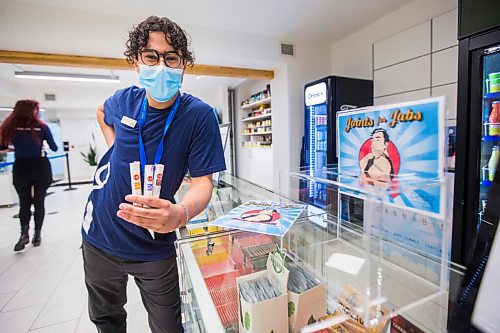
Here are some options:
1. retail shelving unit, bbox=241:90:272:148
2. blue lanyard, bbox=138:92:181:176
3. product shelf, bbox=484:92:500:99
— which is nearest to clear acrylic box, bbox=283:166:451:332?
blue lanyard, bbox=138:92:181:176

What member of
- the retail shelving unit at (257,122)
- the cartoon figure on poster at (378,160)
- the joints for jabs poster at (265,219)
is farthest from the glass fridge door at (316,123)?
the cartoon figure on poster at (378,160)

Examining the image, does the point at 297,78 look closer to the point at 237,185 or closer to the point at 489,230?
the point at 237,185

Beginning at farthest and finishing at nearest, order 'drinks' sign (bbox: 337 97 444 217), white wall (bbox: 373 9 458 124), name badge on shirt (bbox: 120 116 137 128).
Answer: white wall (bbox: 373 9 458 124)
name badge on shirt (bbox: 120 116 137 128)
'drinks' sign (bbox: 337 97 444 217)

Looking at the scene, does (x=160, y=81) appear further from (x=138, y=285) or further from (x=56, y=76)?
(x=56, y=76)

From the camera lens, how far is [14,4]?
3008 millimetres

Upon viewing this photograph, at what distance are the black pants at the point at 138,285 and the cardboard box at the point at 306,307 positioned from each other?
2.10 ft

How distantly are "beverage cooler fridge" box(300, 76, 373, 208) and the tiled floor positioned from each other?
9.49ft

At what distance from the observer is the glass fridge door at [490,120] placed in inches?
71.4

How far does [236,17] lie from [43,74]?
4565 millimetres

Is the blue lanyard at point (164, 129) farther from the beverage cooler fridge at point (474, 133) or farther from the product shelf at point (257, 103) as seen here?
the product shelf at point (257, 103)

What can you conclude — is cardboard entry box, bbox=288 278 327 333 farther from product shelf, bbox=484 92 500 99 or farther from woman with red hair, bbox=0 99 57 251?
woman with red hair, bbox=0 99 57 251

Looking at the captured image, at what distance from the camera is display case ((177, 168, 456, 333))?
0.60 metres

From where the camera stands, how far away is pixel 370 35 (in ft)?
12.5

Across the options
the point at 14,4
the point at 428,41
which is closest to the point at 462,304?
the point at 428,41
